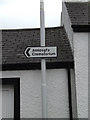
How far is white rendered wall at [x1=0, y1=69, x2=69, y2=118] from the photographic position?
8359 millimetres

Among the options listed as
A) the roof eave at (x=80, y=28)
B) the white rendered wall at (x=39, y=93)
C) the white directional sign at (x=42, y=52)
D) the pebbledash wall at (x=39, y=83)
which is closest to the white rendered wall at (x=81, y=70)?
the roof eave at (x=80, y=28)

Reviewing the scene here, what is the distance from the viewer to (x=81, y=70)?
25.8 feet

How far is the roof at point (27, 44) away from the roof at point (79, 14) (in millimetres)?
1163

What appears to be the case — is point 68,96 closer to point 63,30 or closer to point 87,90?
point 87,90

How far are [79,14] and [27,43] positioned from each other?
228 centimetres

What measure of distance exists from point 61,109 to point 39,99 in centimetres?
80

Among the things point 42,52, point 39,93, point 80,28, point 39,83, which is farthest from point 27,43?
point 42,52

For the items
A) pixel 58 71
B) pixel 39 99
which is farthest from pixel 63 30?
pixel 39 99

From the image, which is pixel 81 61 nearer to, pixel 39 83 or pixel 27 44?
pixel 39 83

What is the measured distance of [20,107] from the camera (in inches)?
330

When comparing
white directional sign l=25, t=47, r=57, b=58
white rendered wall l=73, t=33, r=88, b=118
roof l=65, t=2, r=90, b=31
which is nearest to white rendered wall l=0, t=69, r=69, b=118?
white rendered wall l=73, t=33, r=88, b=118

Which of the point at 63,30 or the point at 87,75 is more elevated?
the point at 63,30

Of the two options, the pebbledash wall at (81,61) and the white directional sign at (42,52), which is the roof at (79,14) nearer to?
the pebbledash wall at (81,61)

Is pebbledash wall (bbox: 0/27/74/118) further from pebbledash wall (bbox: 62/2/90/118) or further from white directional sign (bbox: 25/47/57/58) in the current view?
white directional sign (bbox: 25/47/57/58)
